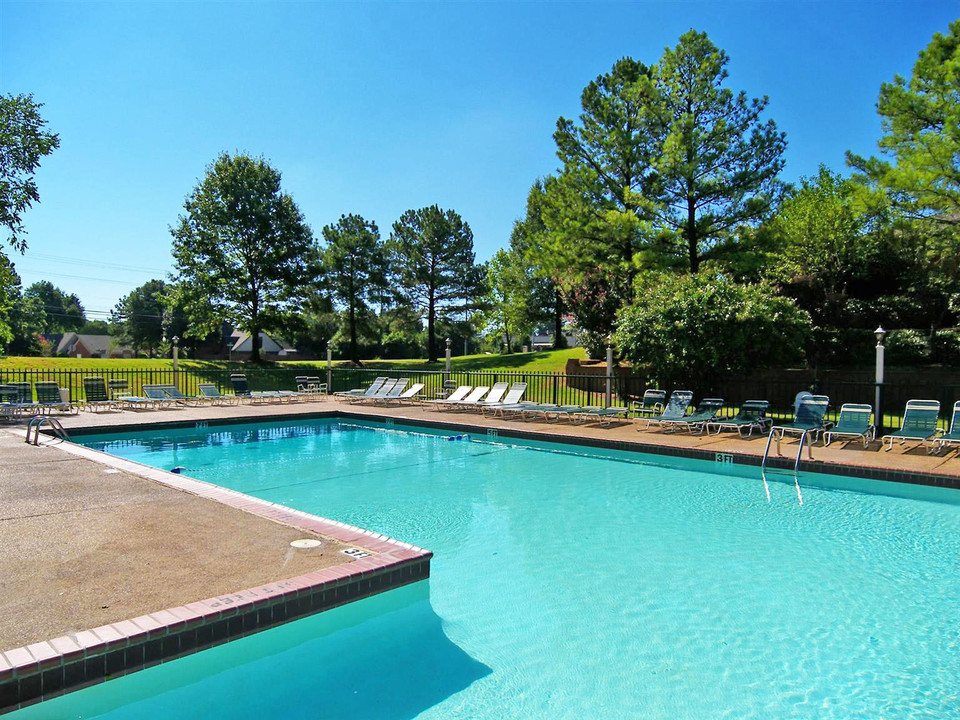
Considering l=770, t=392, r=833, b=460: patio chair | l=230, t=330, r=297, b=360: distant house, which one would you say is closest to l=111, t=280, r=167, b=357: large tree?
l=230, t=330, r=297, b=360: distant house

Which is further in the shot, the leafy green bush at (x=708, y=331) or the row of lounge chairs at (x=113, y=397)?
the row of lounge chairs at (x=113, y=397)

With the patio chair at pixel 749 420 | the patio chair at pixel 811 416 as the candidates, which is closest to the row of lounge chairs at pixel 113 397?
the patio chair at pixel 749 420

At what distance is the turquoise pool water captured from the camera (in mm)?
3160

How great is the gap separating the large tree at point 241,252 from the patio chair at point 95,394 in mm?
13937

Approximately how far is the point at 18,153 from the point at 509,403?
1390 cm

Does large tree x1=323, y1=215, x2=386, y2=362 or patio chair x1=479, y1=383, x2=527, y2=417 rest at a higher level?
large tree x1=323, y1=215, x2=386, y2=362

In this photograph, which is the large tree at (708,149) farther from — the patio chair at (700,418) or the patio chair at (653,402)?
the patio chair at (700,418)

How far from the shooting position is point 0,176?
593 inches

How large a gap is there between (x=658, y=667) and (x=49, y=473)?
693 cm

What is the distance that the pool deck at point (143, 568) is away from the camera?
280cm

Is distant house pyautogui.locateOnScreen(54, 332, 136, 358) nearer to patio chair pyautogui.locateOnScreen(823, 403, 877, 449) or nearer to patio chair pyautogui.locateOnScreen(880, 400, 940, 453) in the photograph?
patio chair pyautogui.locateOnScreen(823, 403, 877, 449)

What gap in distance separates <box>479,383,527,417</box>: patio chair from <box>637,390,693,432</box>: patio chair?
321 cm

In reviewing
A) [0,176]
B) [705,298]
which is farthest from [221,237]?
[705,298]

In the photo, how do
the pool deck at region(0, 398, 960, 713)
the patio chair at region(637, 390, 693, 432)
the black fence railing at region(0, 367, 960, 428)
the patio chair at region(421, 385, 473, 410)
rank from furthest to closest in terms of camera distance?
the patio chair at region(421, 385, 473, 410) → the black fence railing at region(0, 367, 960, 428) → the patio chair at region(637, 390, 693, 432) → the pool deck at region(0, 398, 960, 713)
